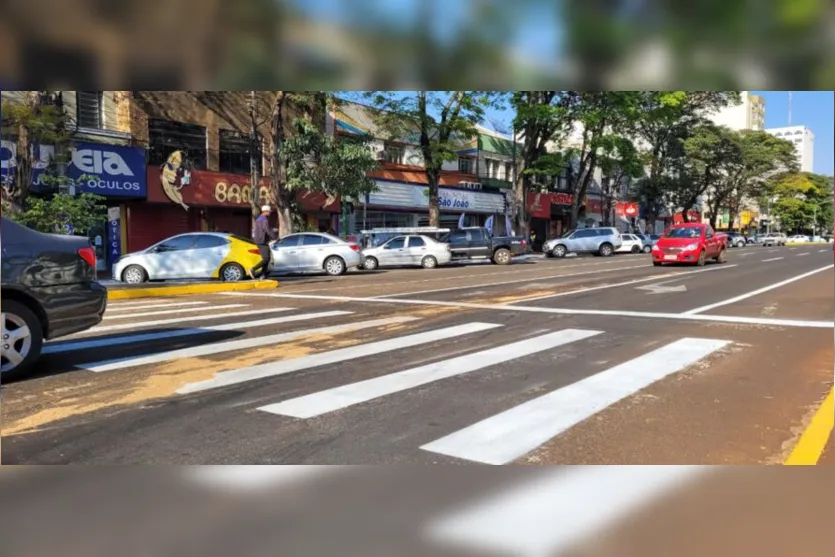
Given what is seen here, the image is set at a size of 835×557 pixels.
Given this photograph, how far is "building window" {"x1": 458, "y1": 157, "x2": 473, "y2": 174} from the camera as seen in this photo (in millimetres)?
39938

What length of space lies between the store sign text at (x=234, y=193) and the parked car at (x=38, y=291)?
18363mm

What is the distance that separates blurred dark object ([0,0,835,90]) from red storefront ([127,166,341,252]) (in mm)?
18063

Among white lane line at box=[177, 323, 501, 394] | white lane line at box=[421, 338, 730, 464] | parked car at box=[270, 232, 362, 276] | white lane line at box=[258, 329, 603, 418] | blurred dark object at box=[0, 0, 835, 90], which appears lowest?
white lane line at box=[421, 338, 730, 464]

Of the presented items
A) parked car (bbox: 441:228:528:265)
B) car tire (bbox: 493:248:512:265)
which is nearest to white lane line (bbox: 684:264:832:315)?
car tire (bbox: 493:248:512:265)

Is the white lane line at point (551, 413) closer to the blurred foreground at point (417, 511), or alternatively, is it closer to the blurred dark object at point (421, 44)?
the blurred foreground at point (417, 511)

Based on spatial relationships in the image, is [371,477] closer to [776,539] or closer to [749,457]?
[776,539]

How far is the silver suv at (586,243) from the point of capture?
3441 centimetres

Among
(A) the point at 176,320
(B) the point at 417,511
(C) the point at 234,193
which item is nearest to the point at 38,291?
(A) the point at 176,320

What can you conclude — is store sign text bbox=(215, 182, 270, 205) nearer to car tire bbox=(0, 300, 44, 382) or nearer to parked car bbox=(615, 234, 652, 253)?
car tire bbox=(0, 300, 44, 382)

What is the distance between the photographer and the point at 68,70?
4090 millimetres

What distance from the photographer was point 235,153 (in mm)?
25359

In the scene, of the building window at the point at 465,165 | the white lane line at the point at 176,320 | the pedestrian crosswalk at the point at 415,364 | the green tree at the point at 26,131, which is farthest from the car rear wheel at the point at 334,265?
the building window at the point at 465,165

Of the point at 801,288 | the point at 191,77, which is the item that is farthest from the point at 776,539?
the point at 801,288

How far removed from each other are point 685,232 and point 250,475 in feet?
70.4
